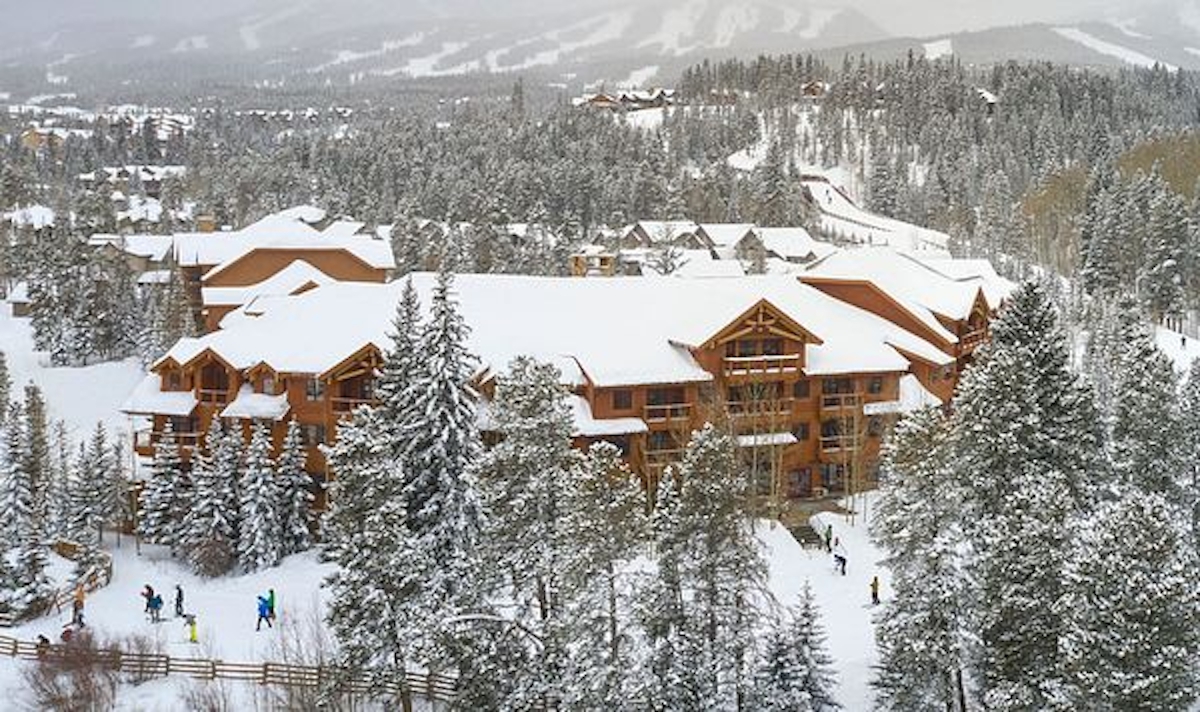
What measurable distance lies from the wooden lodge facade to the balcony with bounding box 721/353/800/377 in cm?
7

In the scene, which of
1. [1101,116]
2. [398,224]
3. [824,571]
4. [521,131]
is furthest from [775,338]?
[1101,116]

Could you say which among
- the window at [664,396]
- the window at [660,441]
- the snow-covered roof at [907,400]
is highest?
the window at [664,396]

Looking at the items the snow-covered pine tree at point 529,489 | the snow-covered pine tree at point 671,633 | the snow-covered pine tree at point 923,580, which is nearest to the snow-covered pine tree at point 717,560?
the snow-covered pine tree at point 671,633

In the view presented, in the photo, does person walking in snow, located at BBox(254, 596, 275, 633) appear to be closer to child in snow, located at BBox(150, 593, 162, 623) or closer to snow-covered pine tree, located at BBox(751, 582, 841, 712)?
child in snow, located at BBox(150, 593, 162, 623)

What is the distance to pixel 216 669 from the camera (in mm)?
30797

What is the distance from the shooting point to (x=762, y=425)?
147 ft

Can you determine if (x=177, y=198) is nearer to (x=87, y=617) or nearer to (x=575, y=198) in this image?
(x=575, y=198)

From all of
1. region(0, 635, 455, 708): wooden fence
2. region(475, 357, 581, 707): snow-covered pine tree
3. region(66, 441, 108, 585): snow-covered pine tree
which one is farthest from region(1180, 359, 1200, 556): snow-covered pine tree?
region(66, 441, 108, 585): snow-covered pine tree

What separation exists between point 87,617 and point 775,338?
29.0 meters

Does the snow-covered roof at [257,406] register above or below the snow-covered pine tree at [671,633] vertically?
above

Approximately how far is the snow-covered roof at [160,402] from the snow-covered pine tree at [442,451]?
1880cm

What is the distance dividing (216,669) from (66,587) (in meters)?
10.8

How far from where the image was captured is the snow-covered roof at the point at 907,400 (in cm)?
4700

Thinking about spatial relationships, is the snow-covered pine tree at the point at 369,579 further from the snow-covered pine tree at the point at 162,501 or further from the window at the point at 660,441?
the window at the point at 660,441
